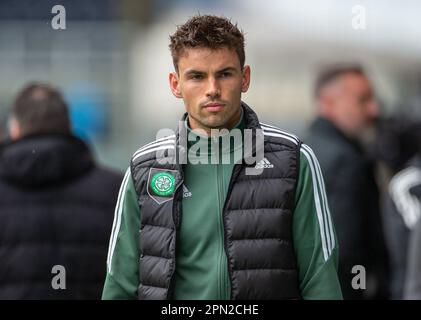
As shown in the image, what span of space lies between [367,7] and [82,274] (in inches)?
58.7

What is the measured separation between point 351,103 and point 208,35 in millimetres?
2767

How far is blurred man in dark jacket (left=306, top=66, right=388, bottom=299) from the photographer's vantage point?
15.8 feet

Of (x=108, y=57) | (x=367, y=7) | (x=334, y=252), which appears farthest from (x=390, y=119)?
(x=334, y=252)

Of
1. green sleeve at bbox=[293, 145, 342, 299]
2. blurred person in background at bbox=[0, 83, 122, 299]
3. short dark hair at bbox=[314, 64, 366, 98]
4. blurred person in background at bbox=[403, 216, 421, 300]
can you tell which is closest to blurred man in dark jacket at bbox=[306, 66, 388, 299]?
short dark hair at bbox=[314, 64, 366, 98]

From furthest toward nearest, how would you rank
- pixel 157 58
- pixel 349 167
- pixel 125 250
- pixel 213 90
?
pixel 157 58, pixel 349 167, pixel 125 250, pixel 213 90

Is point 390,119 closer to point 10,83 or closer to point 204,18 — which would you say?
point 10,83

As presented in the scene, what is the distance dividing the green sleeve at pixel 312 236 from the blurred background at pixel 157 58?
10.5 ft

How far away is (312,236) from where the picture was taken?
278 cm

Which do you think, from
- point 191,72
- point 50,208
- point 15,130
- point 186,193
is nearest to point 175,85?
point 191,72

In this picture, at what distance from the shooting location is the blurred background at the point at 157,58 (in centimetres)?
729

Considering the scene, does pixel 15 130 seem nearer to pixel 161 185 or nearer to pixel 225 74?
pixel 161 185

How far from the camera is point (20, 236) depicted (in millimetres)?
3889

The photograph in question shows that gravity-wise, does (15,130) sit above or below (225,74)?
below

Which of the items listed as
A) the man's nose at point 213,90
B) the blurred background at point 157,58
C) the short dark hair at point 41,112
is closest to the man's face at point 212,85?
the man's nose at point 213,90
